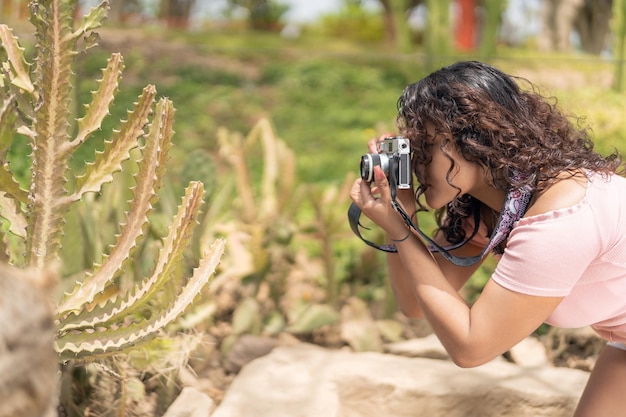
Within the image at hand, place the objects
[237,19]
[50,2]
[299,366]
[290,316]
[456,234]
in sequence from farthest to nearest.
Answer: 1. [237,19]
2. [290,316]
3. [299,366]
4. [456,234]
5. [50,2]

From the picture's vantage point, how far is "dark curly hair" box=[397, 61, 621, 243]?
168 cm

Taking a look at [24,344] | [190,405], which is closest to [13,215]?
[190,405]

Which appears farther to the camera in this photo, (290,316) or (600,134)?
(600,134)

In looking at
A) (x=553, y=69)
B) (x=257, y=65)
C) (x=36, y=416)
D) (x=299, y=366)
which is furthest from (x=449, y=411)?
(x=553, y=69)

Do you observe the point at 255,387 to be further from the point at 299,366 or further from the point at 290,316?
the point at 290,316

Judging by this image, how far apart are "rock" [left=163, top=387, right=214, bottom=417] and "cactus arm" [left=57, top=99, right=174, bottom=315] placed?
0.45 m

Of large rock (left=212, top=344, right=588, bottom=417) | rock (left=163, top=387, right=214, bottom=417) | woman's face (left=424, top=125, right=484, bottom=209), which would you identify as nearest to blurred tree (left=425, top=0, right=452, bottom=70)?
large rock (left=212, top=344, right=588, bottom=417)

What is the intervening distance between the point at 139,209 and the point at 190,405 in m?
0.60

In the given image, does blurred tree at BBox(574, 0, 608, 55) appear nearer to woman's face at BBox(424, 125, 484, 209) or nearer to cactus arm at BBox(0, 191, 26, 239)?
woman's face at BBox(424, 125, 484, 209)

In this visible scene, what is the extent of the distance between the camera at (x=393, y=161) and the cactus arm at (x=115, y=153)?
54cm

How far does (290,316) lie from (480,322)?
64.8 inches

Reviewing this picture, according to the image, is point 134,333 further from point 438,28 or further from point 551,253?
point 438,28

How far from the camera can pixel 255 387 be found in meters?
2.26

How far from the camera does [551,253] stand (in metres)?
1.58
